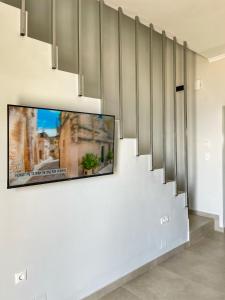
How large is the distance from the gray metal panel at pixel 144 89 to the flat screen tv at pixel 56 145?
127 centimetres

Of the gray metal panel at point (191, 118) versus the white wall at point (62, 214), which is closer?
the white wall at point (62, 214)

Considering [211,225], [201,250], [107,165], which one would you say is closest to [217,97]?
[211,225]

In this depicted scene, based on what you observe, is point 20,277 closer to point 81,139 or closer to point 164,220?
point 81,139

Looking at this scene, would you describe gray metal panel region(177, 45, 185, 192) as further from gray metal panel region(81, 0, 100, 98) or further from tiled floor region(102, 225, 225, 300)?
gray metal panel region(81, 0, 100, 98)

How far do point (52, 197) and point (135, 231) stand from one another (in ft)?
4.03

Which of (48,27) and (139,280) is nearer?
(48,27)

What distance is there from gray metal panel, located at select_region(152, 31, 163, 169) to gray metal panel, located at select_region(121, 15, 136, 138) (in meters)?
0.49

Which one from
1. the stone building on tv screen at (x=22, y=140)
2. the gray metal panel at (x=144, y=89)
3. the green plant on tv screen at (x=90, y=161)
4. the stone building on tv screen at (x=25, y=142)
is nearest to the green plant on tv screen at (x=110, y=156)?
the green plant on tv screen at (x=90, y=161)

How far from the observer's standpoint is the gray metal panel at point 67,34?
2660 mm

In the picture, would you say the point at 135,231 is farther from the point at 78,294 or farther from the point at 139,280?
the point at 78,294

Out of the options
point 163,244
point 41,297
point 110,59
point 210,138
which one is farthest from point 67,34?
point 210,138

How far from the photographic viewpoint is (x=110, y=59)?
3.22 metres

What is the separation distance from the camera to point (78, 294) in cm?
238

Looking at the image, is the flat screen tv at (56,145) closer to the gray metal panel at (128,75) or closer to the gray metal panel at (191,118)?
the gray metal panel at (128,75)
